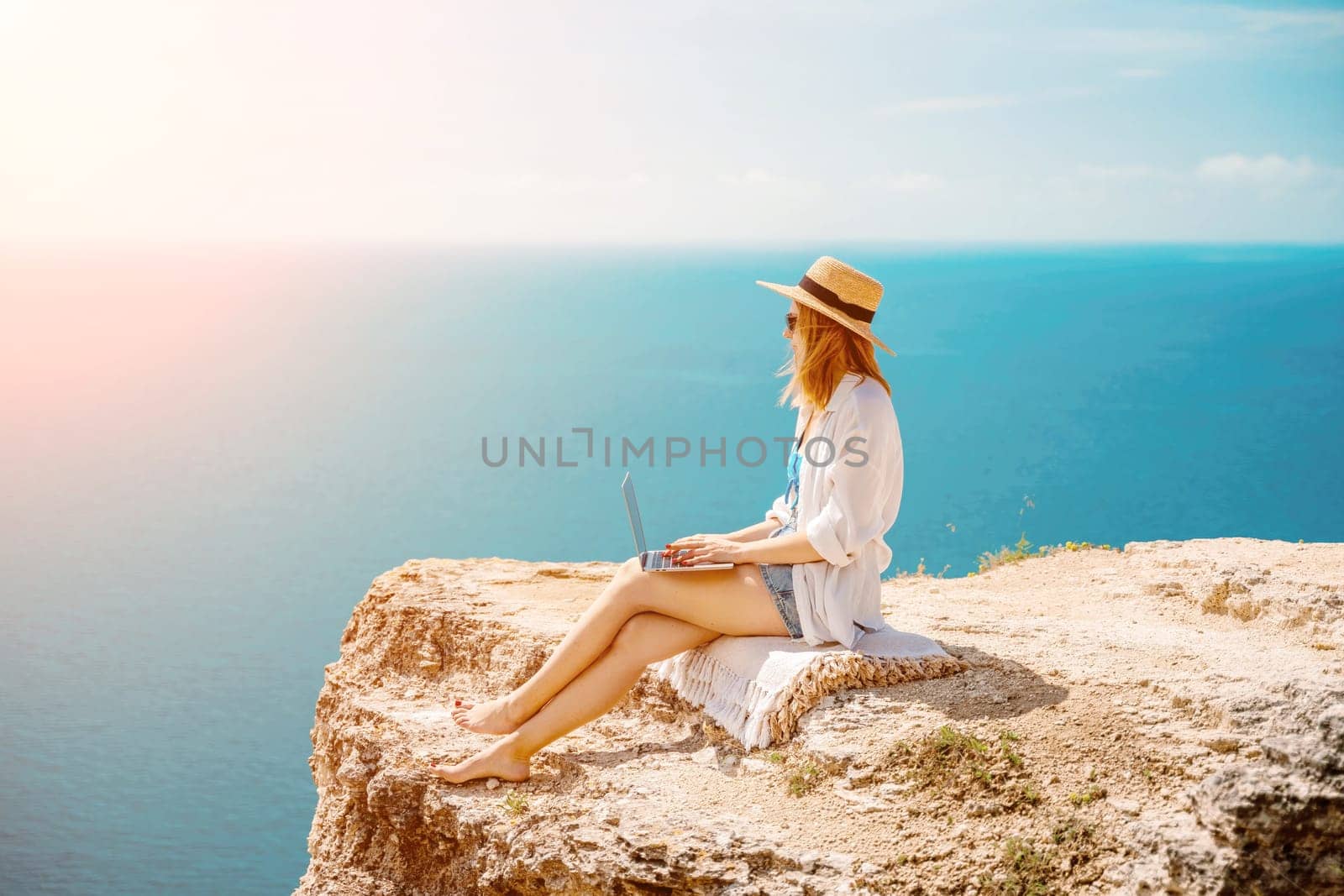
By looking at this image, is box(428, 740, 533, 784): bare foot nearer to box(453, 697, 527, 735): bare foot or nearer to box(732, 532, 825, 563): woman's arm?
box(453, 697, 527, 735): bare foot

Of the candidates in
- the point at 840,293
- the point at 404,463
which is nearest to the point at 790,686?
the point at 840,293

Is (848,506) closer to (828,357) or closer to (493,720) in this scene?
(828,357)

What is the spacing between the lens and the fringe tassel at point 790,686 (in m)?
3.81

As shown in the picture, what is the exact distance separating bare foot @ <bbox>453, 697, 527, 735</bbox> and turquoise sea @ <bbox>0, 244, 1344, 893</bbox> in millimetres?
18215

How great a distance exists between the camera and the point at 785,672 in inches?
151

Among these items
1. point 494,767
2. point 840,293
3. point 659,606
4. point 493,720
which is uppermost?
point 840,293

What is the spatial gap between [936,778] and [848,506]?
3.11 ft

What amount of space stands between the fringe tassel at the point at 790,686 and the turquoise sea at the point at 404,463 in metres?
17.9

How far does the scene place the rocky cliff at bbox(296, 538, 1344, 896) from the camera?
2887mm

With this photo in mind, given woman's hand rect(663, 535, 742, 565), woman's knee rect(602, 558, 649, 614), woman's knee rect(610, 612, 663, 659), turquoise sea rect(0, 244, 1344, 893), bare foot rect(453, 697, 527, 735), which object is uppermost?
woman's hand rect(663, 535, 742, 565)

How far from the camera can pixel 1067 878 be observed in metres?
2.99

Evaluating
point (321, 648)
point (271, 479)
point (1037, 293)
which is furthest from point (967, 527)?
point (1037, 293)

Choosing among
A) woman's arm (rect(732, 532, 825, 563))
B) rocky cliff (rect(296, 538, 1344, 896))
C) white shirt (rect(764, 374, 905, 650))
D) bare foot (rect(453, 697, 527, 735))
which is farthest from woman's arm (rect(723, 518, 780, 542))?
bare foot (rect(453, 697, 527, 735))

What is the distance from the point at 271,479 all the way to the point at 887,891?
68.3 m
